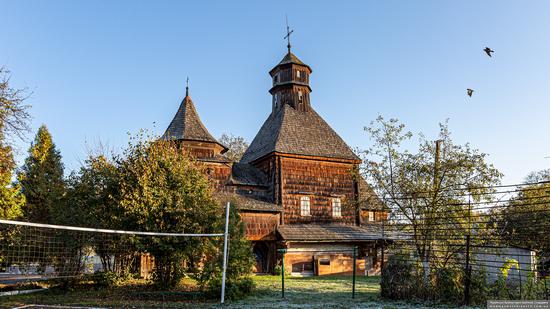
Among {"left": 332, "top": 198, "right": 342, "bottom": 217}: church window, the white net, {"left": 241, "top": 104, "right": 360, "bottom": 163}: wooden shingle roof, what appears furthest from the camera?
{"left": 332, "top": 198, "right": 342, "bottom": 217}: church window

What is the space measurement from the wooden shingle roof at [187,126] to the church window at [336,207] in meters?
8.59

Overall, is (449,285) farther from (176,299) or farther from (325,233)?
(325,233)

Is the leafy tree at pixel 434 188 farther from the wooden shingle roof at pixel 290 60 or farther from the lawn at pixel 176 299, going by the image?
the wooden shingle roof at pixel 290 60

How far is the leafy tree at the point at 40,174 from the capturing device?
28.3 meters

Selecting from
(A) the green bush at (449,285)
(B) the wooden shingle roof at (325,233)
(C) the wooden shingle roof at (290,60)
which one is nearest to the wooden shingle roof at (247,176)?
(B) the wooden shingle roof at (325,233)

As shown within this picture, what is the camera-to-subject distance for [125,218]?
1352cm

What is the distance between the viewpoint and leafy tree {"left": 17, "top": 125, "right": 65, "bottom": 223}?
2830 centimetres

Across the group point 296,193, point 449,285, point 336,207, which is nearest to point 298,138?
point 296,193

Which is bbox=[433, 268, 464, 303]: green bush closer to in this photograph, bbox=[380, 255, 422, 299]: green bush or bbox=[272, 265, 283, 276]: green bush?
bbox=[380, 255, 422, 299]: green bush

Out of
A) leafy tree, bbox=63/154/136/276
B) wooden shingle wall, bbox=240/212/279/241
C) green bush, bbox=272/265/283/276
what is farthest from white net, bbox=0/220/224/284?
green bush, bbox=272/265/283/276

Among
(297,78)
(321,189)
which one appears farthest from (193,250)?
(297,78)

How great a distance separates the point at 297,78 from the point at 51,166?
20.4m

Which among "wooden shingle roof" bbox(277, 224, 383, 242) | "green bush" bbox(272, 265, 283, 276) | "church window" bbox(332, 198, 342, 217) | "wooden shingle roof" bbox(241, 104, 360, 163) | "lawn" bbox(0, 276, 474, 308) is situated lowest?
"green bush" bbox(272, 265, 283, 276)

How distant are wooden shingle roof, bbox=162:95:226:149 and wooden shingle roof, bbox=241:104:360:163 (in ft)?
13.1
